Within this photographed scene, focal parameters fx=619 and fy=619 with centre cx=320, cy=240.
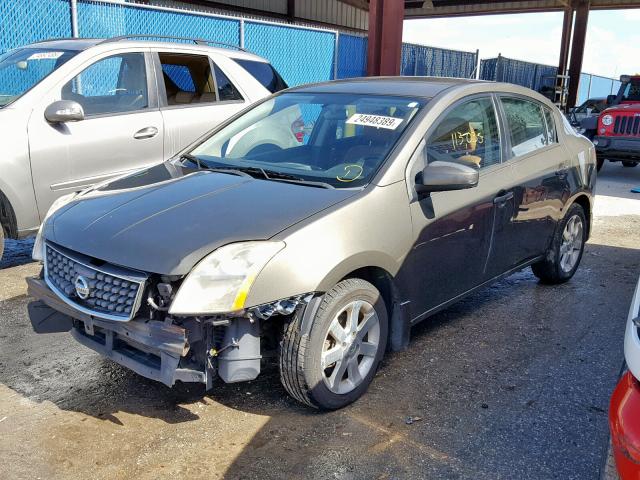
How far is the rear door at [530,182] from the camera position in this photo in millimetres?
4188

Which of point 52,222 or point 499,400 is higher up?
point 52,222

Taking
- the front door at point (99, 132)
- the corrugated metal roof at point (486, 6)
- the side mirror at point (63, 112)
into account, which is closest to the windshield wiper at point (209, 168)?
the side mirror at point (63, 112)

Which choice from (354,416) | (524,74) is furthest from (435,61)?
(354,416)

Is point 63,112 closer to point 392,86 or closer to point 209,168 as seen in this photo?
point 209,168

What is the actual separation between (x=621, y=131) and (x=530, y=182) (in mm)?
8311

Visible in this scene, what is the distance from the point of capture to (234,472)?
2.70m

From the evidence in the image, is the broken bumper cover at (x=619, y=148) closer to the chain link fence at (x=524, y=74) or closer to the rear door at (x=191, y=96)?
the chain link fence at (x=524, y=74)

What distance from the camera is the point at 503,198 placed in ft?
13.2

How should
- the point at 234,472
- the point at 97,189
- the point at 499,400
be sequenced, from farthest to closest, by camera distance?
the point at 97,189 < the point at 499,400 < the point at 234,472

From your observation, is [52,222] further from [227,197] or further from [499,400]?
[499,400]

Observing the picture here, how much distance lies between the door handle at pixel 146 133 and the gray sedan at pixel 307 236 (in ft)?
5.11

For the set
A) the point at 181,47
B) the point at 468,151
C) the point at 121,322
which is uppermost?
the point at 181,47

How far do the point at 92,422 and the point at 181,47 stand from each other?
406 centimetres

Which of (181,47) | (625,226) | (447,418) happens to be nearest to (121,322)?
(447,418)
